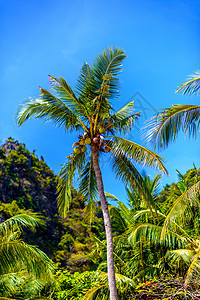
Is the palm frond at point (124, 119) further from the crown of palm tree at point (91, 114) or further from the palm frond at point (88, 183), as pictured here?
the palm frond at point (88, 183)

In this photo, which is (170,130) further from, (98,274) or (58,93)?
(98,274)

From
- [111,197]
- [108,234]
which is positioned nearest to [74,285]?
[108,234]

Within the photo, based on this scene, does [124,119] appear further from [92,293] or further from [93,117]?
[92,293]

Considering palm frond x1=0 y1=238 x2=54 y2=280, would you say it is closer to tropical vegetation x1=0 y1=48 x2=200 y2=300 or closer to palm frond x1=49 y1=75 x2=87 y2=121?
tropical vegetation x1=0 y1=48 x2=200 y2=300

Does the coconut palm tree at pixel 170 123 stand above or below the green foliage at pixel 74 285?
above

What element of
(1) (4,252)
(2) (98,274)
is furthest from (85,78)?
(2) (98,274)

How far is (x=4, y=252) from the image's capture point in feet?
21.1

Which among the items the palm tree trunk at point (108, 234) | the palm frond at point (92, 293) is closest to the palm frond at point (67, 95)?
the palm tree trunk at point (108, 234)

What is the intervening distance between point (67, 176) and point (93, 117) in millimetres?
1819

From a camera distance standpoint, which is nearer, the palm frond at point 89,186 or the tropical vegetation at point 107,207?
the tropical vegetation at point 107,207

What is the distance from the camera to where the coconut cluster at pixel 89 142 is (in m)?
7.86

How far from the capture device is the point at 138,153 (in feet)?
25.9

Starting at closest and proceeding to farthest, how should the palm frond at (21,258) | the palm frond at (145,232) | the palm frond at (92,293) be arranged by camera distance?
the palm frond at (21,258)
the palm frond at (92,293)
the palm frond at (145,232)

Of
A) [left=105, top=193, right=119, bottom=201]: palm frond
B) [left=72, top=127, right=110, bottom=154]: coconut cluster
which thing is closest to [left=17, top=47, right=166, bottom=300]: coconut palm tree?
[left=72, top=127, right=110, bottom=154]: coconut cluster
